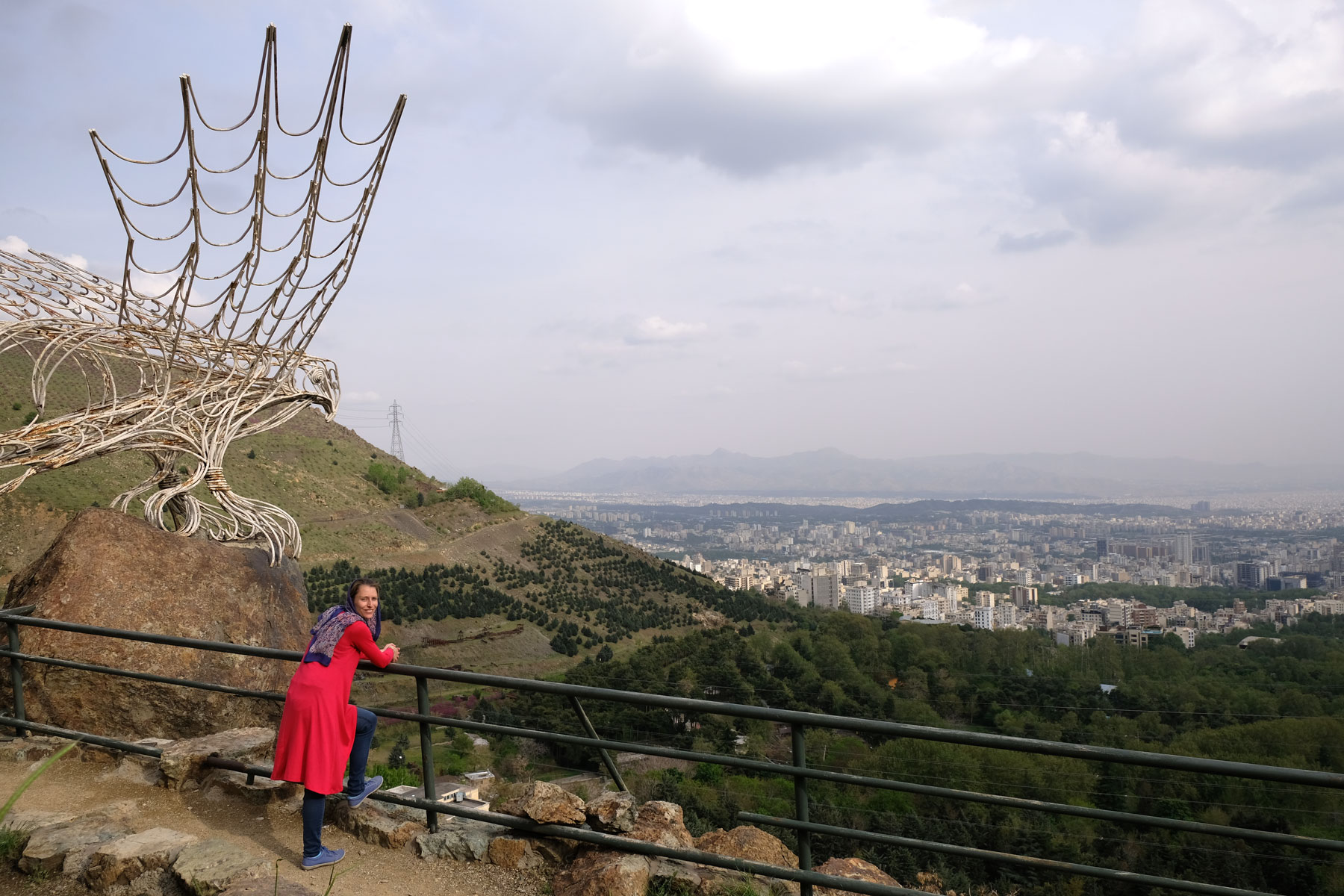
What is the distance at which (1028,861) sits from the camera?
3.15 meters

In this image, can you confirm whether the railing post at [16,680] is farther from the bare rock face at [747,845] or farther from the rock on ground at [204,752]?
the bare rock face at [747,845]

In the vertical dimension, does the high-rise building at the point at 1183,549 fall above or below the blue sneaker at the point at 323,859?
below

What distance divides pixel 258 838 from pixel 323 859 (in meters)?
0.63

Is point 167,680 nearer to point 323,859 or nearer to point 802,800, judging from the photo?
point 323,859

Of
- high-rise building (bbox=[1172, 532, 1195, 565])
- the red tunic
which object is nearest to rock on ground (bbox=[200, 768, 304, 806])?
the red tunic

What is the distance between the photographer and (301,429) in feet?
211

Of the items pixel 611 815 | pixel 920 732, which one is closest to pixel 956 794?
pixel 920 732

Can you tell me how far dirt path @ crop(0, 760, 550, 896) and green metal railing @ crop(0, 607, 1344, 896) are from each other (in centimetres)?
24

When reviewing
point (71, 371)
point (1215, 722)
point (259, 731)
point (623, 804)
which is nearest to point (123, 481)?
point (71, 371)

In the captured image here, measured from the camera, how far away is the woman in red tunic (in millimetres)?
3977

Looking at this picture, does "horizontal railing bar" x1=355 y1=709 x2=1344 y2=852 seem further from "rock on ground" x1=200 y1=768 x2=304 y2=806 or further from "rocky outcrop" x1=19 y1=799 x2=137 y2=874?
"rocky outcrop" x1=19 y1=799 x2=137 y2=874

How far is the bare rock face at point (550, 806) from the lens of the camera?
404cm

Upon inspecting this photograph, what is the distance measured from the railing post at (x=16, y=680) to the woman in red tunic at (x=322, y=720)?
2628 millimetres

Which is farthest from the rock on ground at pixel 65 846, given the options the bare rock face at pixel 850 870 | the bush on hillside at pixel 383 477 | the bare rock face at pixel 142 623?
the bush on hillside at pixel 383 477
